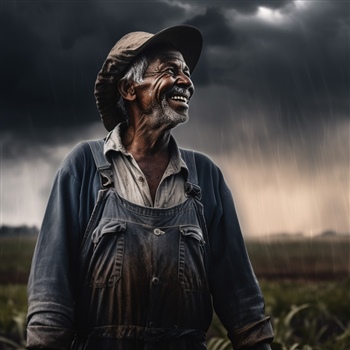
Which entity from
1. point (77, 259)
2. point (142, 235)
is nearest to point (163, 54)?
point (142, 235)

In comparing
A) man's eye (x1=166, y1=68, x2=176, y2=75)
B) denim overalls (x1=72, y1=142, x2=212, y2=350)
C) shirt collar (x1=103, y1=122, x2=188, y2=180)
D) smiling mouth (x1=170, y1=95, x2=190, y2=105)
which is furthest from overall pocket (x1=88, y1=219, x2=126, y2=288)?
A: man's eye (x1=166, y1=68, x2=176, y2=75)

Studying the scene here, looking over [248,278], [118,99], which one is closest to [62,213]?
[118,99]

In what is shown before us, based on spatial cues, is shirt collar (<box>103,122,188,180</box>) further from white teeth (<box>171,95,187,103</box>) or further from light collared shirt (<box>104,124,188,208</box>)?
white teeth (<box>171,95,187,103</box>)

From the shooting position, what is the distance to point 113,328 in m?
2.69

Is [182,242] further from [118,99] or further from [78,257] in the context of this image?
[118,99]

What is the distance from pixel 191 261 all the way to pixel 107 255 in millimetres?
317

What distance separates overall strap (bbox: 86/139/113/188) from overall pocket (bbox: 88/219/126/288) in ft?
0.57

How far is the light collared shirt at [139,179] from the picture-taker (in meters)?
2.83

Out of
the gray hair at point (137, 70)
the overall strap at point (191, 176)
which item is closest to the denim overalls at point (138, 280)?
the overall strap at point (191, 176)

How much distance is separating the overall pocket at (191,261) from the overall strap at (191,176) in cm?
16

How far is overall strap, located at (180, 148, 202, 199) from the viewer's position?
2.92 m

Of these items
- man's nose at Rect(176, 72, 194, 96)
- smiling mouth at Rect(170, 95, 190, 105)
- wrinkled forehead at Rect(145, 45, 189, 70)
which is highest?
wrinkled forehead at Rect(145, 45, 189, 70)

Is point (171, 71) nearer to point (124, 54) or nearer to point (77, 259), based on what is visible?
point (124, 54)

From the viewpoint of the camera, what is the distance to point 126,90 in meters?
3.00
